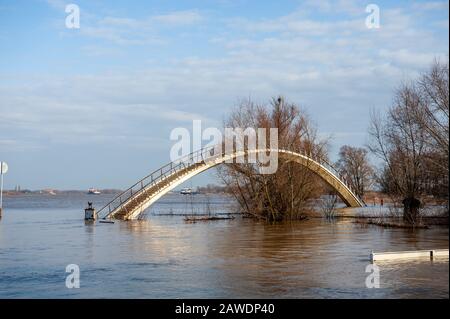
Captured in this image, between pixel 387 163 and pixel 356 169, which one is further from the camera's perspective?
pixel 356 169

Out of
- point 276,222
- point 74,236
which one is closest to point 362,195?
point 276,222

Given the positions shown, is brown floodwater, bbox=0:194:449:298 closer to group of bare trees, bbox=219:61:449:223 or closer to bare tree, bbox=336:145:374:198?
group of bare trees, bbox=219:61:449:223

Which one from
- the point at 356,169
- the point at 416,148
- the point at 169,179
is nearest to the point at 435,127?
the point at 416,148

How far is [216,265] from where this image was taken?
47.1 feet

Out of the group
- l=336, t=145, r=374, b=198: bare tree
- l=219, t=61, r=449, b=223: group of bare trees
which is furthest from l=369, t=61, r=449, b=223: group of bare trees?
l=336, t=145, r=374, b=198: bare tree

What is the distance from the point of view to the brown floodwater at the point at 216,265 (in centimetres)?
1071

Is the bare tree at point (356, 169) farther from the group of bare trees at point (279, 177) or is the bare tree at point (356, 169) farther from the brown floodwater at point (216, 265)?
the brown floodwater at point (216, 265)

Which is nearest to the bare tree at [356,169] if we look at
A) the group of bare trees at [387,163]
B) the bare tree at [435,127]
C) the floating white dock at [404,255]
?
the group of bare trees at [387,163]

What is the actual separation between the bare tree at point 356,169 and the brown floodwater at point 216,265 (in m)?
40.1

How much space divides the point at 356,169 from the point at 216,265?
2256 inches

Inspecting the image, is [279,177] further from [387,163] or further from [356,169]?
[356,169]

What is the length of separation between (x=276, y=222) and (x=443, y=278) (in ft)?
75.9

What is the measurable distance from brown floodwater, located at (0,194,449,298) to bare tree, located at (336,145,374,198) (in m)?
40.1
